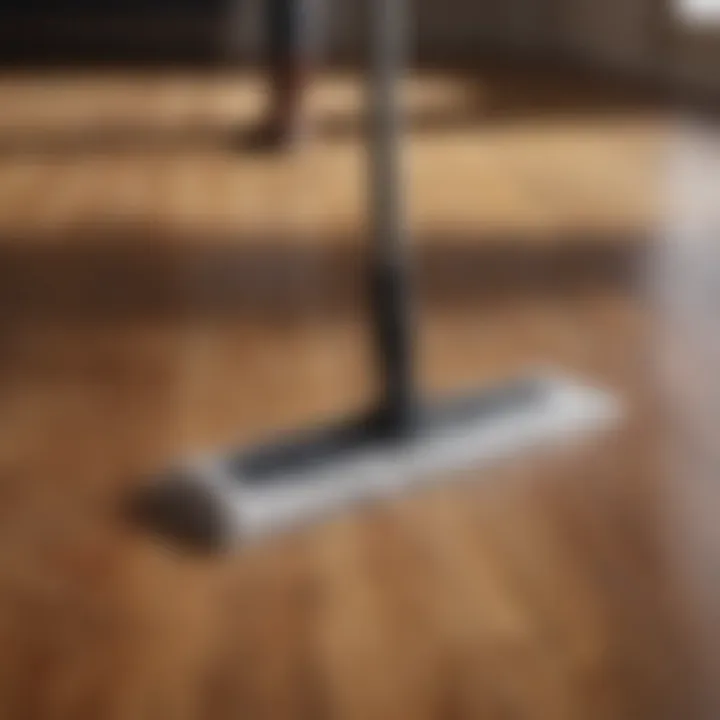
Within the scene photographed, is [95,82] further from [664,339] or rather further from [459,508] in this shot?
[459,508]

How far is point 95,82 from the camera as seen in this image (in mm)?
3643

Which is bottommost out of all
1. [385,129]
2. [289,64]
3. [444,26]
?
[444,26]

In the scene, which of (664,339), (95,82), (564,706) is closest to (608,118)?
(95,82)

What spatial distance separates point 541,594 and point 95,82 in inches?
115

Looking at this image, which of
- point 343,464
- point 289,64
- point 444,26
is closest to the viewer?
point 343,464

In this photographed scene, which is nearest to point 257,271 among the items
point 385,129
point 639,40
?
point 385,129

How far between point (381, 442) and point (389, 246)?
15 cm

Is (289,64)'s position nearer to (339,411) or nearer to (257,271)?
(257,271)

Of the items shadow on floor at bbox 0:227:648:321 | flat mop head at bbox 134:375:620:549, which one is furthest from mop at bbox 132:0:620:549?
shadow on floor at bbox 0:227:648:321

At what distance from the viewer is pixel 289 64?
256cm

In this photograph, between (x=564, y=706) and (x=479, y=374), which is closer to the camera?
(x=564, y=706)

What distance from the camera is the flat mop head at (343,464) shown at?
3.44 feet

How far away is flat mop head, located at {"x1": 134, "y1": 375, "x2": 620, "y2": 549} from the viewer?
1.05 metres

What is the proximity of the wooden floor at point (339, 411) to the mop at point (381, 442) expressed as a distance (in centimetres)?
2
